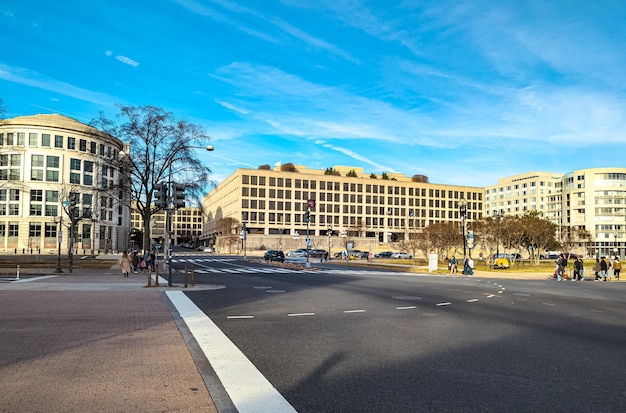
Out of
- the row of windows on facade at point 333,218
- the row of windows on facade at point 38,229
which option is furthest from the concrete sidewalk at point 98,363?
the row of windows on facade at point 333,218

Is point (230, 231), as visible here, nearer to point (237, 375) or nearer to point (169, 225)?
point (169, 225)

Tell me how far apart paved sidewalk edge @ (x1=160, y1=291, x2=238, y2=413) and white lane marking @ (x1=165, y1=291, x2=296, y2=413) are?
6cm

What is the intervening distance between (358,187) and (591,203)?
211 feet

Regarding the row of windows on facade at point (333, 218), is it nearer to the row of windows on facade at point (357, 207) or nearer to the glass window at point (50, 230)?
the row of windows on facade at point (357, 207)

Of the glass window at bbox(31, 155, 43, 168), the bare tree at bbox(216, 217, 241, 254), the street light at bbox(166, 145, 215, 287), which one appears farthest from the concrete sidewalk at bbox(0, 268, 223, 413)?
the bare tree at bbox(216, 217, 241, 254)

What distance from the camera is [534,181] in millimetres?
161500

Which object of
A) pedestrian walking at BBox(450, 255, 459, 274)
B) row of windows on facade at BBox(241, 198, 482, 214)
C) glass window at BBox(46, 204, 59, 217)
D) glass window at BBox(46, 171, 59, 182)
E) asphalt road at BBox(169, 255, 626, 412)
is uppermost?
glass window at BBox(46, 171, 59, 182)

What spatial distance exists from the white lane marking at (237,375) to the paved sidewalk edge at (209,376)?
0.20ft

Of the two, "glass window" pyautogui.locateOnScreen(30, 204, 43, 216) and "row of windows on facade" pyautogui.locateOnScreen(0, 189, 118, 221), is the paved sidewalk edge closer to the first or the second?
"row of windows on facade" pyautogui.locateOnScreen(0, 189, 118, 221)

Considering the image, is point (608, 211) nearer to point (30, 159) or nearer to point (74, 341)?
point (30, 159)

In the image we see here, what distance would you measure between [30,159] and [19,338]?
98.9m

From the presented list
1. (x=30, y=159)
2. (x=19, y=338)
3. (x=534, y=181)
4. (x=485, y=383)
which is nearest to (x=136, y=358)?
(x=19, y=338)

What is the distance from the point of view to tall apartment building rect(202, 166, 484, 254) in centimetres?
13588

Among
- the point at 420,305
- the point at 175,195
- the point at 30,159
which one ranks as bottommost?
the point at 420,305
